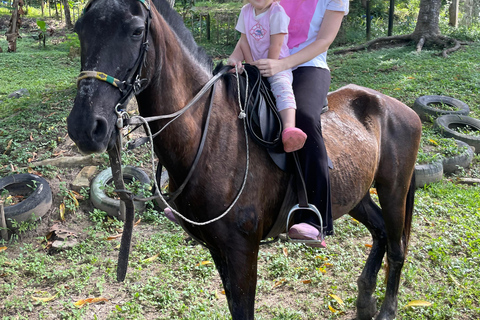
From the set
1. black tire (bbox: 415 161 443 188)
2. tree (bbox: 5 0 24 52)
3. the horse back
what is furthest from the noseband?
tree (bbox: 5 0 24 52)

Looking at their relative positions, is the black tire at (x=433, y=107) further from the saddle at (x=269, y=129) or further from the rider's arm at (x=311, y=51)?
the saddle at (x=269, y=129)

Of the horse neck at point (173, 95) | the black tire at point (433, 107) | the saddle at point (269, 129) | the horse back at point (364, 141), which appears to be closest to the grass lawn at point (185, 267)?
the horse back at point (364, 141)

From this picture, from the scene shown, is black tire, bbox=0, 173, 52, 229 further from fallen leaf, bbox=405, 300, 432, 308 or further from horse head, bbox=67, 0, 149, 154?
fallen leaf, bbox=405, 300, 432, 308

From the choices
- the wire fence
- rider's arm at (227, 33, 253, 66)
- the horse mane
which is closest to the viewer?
the horse mane

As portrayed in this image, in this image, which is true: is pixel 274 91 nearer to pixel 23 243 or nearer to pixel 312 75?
pixel 312 75

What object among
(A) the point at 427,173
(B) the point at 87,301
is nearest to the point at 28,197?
(B) the point at 87,301

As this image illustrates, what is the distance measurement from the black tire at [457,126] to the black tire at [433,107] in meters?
0.23

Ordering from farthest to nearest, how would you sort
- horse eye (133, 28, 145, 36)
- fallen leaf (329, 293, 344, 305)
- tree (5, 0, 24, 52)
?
tree (5, 0, 24, 52) < fallen leaf (329, 293, 344, 305) < horse eye (133, 28, 145, 36)

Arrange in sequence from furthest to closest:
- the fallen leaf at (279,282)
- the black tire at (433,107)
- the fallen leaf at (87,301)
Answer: the black tire at (433,107)
the fallen leaf at (279,282)
the fallen leaf at (87,301)

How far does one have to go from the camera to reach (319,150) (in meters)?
2.53

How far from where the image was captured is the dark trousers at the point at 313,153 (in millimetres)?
2518

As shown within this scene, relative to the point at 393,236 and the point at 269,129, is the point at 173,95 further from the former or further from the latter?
the point at 393,236

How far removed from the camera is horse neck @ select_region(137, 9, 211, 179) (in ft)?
6.72

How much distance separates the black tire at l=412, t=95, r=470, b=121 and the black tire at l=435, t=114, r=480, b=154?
225mm
